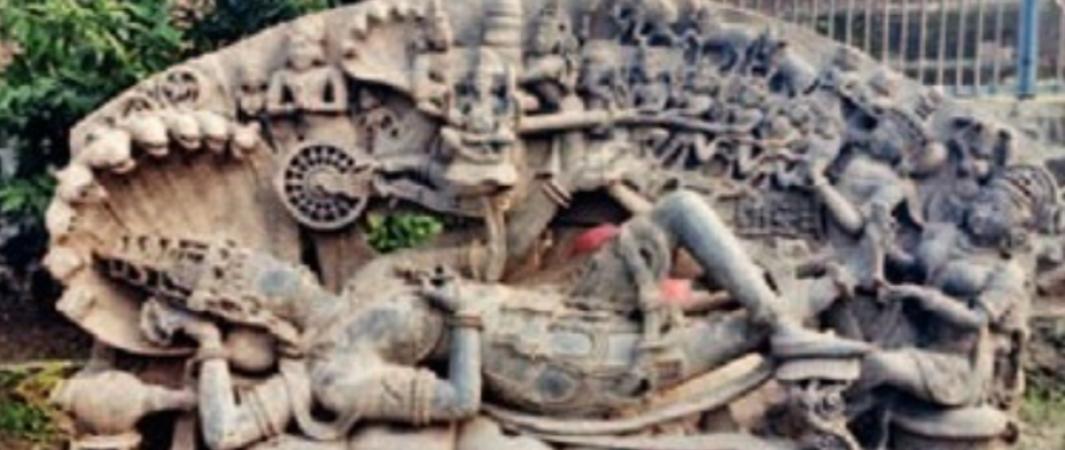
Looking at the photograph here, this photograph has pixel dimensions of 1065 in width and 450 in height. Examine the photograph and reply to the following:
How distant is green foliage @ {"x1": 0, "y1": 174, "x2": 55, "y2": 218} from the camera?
18.4ft

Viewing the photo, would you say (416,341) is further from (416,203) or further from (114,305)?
(114,305)

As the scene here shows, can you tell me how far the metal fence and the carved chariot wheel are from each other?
2.62 m

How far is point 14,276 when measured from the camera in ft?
20.3

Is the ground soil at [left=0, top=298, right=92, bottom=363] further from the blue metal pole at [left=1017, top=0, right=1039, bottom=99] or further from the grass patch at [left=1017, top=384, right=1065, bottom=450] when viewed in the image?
the blue metal pole at [left=1017, top=0, right=1039, bottom=99]

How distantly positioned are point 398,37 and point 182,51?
1.51m

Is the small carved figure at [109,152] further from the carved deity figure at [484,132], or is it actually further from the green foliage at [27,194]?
the green foliage at [27,194]

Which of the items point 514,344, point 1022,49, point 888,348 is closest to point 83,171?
point 514,344

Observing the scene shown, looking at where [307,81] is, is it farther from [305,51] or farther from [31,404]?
[31,404]

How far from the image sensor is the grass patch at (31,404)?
5621 mm

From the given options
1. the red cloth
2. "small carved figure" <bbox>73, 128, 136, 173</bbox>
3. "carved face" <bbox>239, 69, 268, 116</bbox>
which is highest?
"carved face" <bbox>239, 69, 268, 116</bbox>

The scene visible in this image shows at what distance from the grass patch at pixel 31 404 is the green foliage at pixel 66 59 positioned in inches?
25.5

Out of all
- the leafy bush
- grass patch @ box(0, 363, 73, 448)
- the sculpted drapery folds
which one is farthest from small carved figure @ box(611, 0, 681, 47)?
grass patch @ box(0, 363, 73, 448)

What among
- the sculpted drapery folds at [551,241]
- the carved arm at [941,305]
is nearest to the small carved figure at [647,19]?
the sculpted drapery folds at [551,241]

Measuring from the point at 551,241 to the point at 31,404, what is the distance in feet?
6.55
